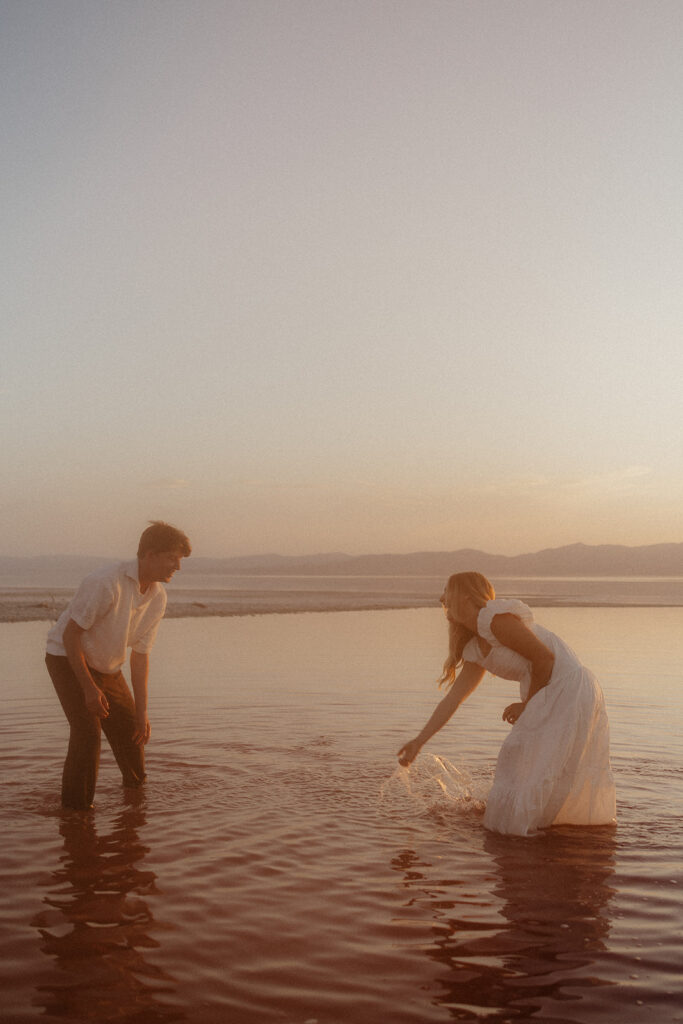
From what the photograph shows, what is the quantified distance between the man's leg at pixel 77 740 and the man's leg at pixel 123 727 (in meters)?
0.24

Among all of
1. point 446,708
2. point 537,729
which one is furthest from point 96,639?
point 537,729

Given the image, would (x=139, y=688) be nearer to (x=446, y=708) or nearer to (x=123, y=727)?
(x=123, y=727)

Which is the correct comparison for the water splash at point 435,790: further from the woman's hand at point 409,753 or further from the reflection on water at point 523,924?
the reflection on water at point 523,924

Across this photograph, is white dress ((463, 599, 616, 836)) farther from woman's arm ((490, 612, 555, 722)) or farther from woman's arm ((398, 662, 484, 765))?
woman's arm ((398, 662, 484, 765))

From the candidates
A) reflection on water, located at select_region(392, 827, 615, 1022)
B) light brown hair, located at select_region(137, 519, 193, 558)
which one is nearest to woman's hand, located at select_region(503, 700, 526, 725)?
reflection on water, located at select_region(392, 827, 615, 1022)

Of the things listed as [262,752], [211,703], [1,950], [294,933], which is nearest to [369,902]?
[294,933]

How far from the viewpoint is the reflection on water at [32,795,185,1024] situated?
12.9 feet

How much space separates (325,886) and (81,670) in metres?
2.32

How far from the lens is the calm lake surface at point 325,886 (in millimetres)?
4066

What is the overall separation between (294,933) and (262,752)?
14.5ft

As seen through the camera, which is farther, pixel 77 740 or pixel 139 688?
pixel 139 688

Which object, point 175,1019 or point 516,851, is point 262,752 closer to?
point 516,851

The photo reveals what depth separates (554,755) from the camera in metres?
6.34

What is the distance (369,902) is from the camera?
17.1ft
